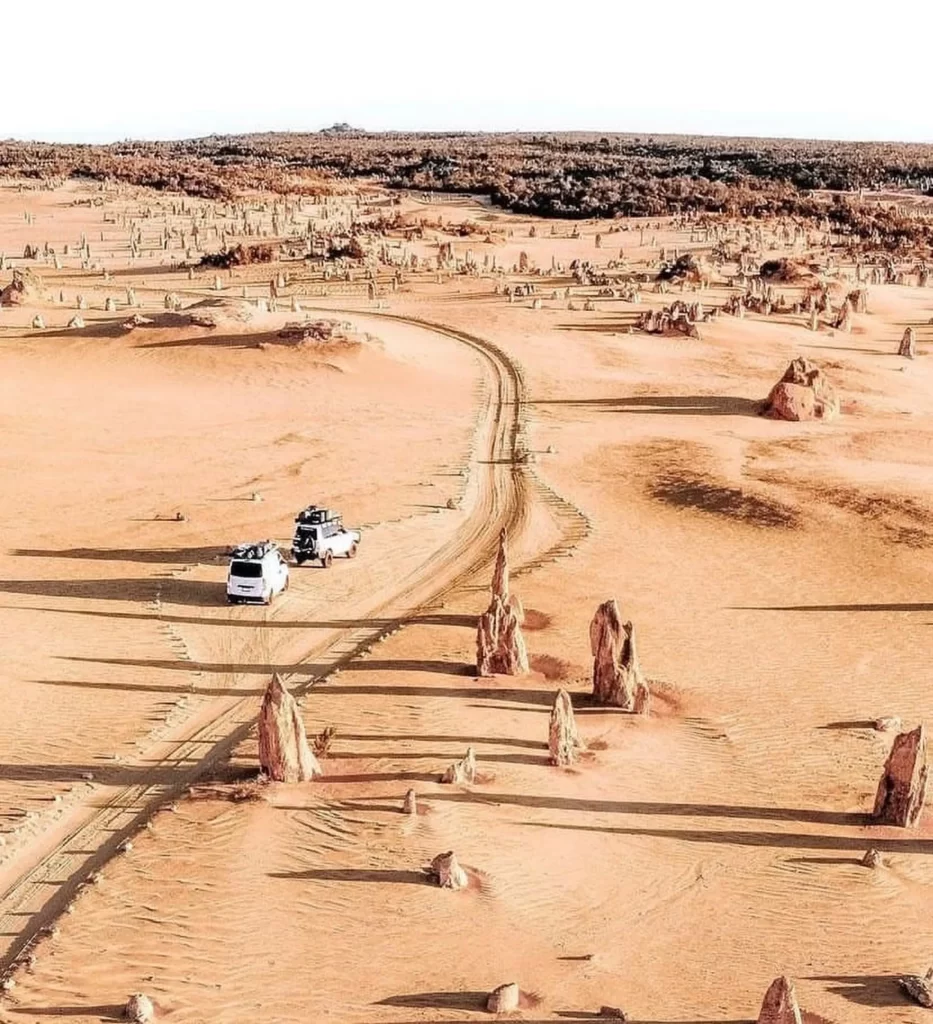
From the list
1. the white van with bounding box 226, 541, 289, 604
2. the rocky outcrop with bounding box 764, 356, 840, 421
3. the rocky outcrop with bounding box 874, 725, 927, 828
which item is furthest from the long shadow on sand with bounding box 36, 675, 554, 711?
the rocky outcrop with bounding box 764, 356, 840, 421

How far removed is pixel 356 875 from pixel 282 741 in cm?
255

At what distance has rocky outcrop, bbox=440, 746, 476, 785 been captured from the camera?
16625mm

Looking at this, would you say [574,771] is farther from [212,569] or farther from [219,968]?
[212,569]

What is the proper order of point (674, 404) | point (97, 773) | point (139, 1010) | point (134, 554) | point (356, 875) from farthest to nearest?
point (674, 404), point (134, 554), point (97, 773), point (356, 875), point (139, 1010)

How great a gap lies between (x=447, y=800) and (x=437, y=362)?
31.4 metres

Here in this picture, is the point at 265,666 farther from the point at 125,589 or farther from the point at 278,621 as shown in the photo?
the point at 125,589

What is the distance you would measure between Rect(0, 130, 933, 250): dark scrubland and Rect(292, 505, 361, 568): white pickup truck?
64695 millimetres

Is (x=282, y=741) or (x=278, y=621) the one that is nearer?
(x=282, y=741)

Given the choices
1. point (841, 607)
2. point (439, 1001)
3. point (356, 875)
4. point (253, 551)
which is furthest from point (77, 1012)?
point (841, 607)

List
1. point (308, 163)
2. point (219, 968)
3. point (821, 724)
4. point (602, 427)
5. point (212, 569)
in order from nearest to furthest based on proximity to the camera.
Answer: point (219, 968) < point (821, 724) < point (212, 569) < point (602, 427) < point (308, 163)

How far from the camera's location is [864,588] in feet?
83.9

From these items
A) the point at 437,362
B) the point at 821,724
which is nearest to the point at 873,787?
the point at 821,724

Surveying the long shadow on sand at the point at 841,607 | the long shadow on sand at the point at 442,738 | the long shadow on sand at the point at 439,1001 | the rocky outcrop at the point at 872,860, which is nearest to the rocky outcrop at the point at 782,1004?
the long shadow on sand at the point at 439,1001

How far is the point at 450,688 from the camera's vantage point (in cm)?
1991
